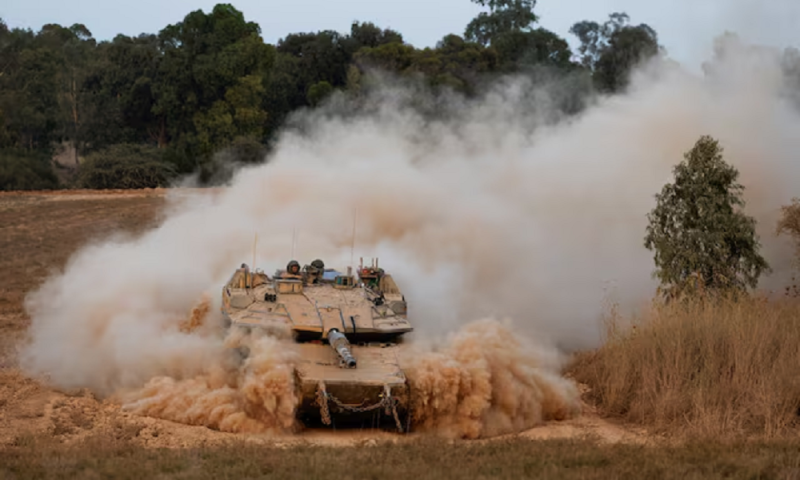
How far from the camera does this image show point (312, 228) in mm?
24781

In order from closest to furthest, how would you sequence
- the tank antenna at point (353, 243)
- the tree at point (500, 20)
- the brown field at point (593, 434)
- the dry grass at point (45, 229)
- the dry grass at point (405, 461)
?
the dry grass at point (405, 461) → the brown field at point (593, 434) → the tank antenna at point (353, 243) → the dry grass at point (45, 229) → the tree at point (500, 20)

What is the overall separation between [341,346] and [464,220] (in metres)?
10.3

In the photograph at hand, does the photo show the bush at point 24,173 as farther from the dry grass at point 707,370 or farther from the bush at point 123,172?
the dry grass at point 707,370

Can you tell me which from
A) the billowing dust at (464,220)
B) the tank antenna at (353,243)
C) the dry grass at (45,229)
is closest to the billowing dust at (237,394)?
the billowing dust at (464,220)

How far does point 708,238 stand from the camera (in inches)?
727

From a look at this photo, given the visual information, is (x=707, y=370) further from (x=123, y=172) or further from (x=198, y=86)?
(x=198, y=86)

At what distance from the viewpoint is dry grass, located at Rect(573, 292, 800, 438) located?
45.9 ft

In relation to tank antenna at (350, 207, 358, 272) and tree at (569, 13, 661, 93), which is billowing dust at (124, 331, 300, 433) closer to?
tank antenna at (350, 207, 358, 272)

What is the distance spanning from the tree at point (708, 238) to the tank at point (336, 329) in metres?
5.06

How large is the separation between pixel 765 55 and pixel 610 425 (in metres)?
12.9

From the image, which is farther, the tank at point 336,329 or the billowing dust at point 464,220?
the billowing dust at point 464,220

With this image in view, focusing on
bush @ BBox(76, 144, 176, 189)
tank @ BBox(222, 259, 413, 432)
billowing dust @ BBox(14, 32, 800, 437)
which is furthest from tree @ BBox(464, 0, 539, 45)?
tank @ BBox(222, 259, 413, 432)

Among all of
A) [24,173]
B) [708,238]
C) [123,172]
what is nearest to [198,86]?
[123,172]

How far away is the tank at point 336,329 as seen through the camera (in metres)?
14.1
